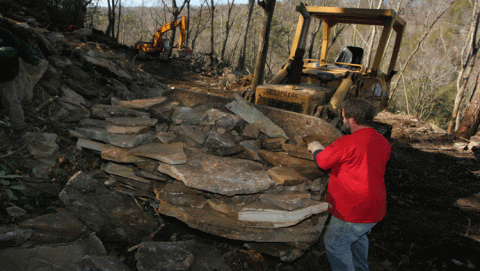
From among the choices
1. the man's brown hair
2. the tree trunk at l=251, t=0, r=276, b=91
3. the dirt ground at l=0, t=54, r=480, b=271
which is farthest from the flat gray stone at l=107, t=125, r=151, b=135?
the tree trunk at l=251, t=0, r=276, b=91

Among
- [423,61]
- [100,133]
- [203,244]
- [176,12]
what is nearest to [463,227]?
[203,244]

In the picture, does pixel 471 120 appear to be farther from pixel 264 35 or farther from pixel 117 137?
pixel 117 137

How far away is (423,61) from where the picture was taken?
25.4 meters

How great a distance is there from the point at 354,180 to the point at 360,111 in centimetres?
59

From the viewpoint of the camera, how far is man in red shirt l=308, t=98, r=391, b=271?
2260 millimetres

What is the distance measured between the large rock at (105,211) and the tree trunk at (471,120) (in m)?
10.1

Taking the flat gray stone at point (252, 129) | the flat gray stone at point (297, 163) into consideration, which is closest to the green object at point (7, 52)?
the flat gray stone at point (252, 129)

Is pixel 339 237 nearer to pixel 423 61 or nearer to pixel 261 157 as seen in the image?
pixel 261 157

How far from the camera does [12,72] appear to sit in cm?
339

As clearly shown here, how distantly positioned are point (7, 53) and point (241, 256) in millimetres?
3549

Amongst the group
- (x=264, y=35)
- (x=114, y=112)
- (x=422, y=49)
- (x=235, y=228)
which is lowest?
(x=235, y=228)

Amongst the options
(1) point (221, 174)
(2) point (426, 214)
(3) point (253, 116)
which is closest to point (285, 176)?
(1) point (221, 174)

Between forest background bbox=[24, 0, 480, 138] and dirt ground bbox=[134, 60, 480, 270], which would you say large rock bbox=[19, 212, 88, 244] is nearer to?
dirt ground bbox=[134, 60, 480, 270]

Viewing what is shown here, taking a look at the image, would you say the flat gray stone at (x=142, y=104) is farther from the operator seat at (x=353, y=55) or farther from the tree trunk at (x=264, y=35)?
the operator seat at (x=353, y=55)
